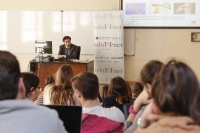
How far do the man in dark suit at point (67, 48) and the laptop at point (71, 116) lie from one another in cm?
561

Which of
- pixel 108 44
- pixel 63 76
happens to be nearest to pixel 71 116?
pixel 63 76

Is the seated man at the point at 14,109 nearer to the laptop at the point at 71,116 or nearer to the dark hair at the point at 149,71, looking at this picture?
the laptop at the point at 71,116

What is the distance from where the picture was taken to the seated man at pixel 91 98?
6.62 feet

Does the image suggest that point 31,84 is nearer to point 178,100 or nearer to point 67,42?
point 178,100

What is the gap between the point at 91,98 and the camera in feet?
6.84

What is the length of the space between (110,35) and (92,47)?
0.57 m

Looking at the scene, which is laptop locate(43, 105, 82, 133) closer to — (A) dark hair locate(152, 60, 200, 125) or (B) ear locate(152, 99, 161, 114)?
(B) ear locate(152, 99, 161, 114)

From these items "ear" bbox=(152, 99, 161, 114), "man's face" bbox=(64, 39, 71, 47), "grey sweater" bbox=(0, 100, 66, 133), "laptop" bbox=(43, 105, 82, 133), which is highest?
"man's face" bbox=(64, 39, 71, 47)

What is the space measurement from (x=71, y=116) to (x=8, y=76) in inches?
17.0

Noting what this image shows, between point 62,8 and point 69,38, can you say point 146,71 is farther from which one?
point 62,8

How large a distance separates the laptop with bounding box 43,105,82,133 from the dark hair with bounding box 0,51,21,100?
1.15ft

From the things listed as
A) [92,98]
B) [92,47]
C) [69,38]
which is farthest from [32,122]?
[92,47]

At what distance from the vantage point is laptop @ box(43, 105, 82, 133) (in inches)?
59.1

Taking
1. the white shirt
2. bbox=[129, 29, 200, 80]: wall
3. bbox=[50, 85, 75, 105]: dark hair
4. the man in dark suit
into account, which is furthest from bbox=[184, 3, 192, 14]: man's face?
the white shirt
